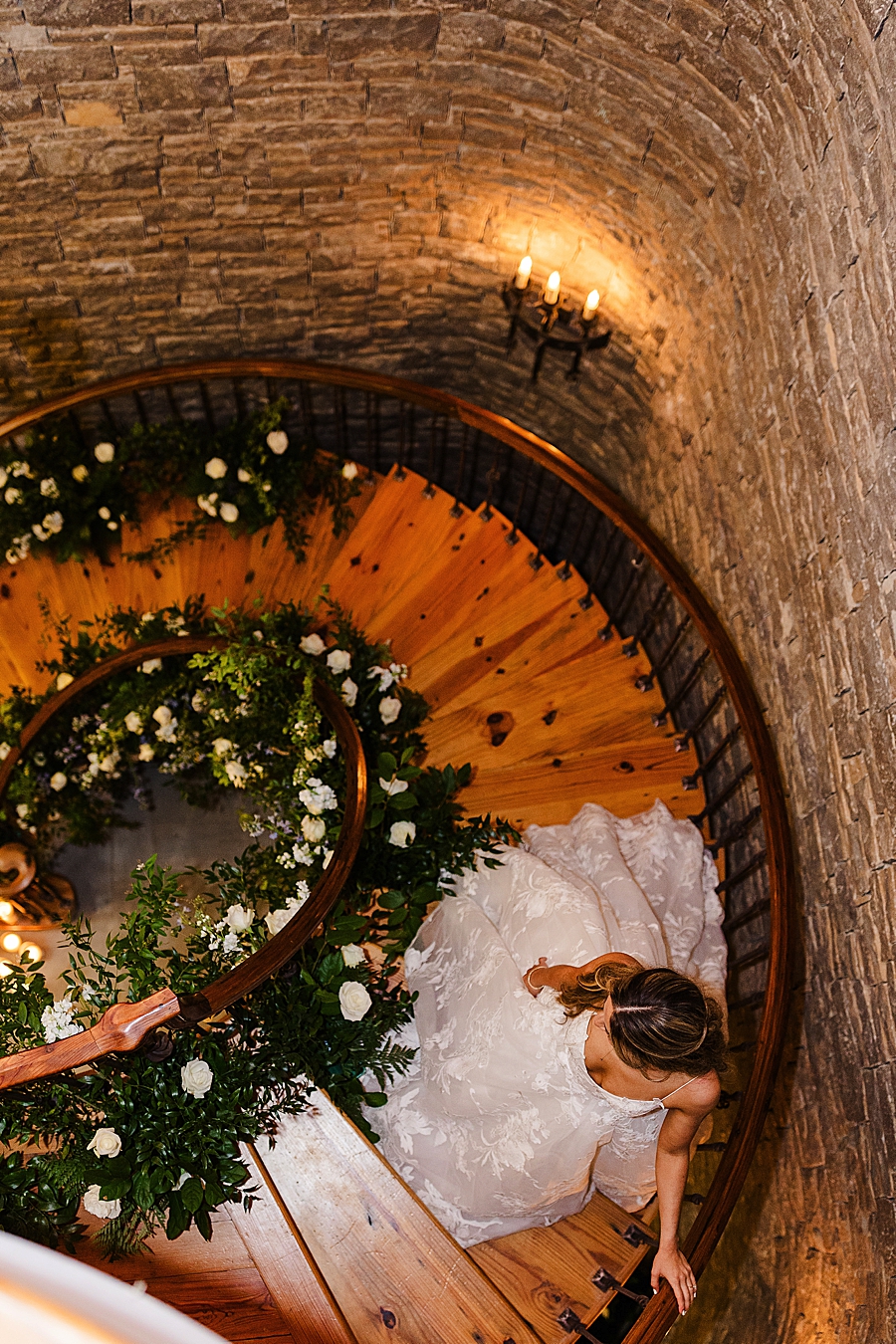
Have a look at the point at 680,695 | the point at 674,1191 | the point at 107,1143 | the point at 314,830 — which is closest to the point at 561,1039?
the point at 674,1191

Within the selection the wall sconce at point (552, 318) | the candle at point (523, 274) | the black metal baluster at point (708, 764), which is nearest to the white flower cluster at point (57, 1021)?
the black metal baluster at point (708, 764)

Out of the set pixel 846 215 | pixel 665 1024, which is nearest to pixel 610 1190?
pixel 665 1024

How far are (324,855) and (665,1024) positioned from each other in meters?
1.46

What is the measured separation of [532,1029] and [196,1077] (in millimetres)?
982

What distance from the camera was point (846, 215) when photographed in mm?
2482

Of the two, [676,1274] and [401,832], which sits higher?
[401,832]

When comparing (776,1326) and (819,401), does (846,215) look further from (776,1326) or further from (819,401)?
(776,1326)

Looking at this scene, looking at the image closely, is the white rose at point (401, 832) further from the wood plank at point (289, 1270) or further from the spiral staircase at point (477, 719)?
the wood plank at point (289, 1270)

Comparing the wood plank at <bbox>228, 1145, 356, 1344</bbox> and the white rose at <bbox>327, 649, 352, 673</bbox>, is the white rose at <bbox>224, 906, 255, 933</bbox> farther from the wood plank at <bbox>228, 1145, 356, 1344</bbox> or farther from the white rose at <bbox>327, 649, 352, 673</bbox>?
the white rose at <bbox>327, 649, 352, 673</bbox>

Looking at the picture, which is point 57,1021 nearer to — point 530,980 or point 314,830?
point 314,830

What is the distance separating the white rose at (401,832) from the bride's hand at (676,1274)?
4.79 ft

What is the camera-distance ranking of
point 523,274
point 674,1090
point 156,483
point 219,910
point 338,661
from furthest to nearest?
1. point 156,483
2. point 523,274
3. point 338,661
4. point 219,910
5. point 674,1090

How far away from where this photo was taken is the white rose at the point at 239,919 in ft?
9.87

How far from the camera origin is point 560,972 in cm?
286
